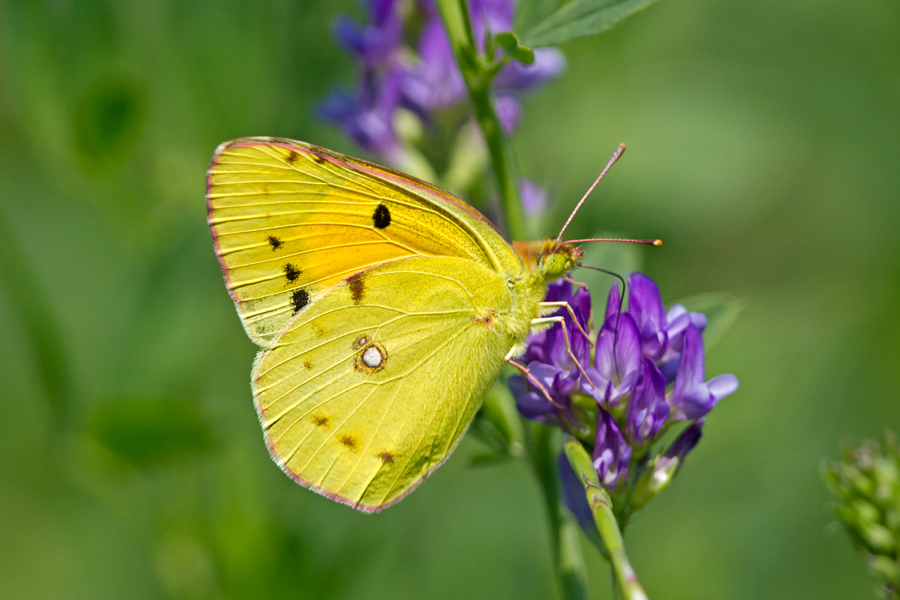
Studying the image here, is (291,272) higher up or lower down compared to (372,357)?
higher up

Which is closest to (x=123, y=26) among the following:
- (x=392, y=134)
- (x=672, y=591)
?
(x=392, y=134)

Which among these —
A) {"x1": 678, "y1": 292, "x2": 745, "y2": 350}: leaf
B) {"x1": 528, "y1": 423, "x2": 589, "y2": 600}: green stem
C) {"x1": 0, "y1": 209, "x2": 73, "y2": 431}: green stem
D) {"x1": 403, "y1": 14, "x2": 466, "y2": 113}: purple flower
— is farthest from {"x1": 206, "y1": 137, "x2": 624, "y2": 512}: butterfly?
{"x1": 0, "y1": 209, "x2": 73, "y2": 431}: green stem

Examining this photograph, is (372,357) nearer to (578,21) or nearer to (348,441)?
(348,441)

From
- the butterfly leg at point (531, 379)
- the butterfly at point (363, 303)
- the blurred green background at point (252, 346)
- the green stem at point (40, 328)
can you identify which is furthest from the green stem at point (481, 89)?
the green stem at point (40, 328)

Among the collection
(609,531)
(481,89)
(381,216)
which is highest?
(481,89)

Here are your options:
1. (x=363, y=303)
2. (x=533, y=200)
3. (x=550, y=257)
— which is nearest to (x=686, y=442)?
(x=550, y=257)

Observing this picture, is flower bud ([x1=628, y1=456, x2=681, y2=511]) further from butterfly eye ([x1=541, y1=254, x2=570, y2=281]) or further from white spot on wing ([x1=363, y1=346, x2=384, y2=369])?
white spot on wing ([x1=363, y1=346, x2=384, y2=369])

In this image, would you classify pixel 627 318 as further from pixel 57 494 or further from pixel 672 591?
pixel 57 494
